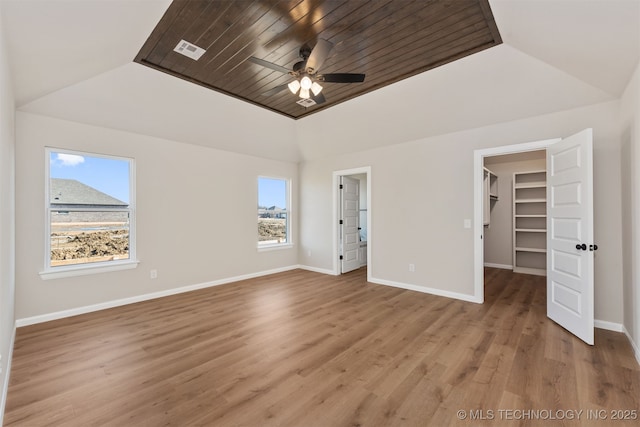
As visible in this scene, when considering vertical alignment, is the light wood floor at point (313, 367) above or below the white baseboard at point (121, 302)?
below

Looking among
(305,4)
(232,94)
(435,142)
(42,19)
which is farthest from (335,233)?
(42,19)

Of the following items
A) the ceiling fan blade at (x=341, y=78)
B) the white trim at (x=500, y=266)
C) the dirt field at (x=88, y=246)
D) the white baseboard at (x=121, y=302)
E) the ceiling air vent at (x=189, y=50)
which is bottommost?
the white baseboard at (x=121, y=302)

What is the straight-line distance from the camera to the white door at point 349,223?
5770mm

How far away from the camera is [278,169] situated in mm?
5965

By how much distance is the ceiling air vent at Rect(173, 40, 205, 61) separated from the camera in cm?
275

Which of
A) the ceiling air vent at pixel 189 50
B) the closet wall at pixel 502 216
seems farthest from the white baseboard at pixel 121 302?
the closet wall at pixel 502 216

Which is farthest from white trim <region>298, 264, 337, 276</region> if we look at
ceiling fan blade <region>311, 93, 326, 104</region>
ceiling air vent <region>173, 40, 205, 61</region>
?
ceiling air vent <region>173, 40, 205, 61</region>

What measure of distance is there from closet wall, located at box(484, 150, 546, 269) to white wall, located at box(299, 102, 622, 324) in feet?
8.11

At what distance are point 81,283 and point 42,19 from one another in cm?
303

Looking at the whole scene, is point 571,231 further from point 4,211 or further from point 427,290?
point 4,211

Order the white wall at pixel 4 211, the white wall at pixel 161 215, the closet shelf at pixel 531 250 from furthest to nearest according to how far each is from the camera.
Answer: the closet shelf at pixel 531 250 → the white wall at pixel 161 215 → the white wall at pixel 4 211

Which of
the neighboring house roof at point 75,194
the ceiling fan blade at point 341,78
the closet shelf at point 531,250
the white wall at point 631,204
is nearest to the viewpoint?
the white wall at point 631,204

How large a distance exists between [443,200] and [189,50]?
3.84 m

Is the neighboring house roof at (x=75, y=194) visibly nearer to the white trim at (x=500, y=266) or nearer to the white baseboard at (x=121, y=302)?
the white baseboard at (x=121, y=302)
